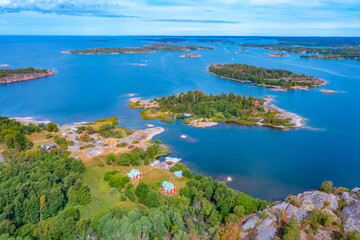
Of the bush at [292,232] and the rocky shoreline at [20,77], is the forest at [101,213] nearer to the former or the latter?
the bush at [292,232]

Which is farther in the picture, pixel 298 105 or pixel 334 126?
pixel 298 105

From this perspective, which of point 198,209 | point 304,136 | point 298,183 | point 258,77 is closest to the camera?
point 198,209

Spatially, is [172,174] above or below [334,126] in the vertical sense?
below

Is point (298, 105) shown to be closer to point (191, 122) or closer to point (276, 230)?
point (191, 122)

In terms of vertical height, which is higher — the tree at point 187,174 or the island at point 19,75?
the tree at point 187,174

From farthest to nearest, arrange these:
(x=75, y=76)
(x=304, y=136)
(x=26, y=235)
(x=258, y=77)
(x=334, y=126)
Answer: (x=75, y=76), (x=258, y=77), (x=334, y=126), (x=304, y=136), (x=26, y=235)

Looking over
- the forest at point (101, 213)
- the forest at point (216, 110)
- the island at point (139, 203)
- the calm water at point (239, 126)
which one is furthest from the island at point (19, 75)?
the forest at point (101, 213)

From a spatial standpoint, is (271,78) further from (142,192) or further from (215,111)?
(142,192)

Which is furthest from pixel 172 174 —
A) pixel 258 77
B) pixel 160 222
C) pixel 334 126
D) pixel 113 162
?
pixel 258 77
